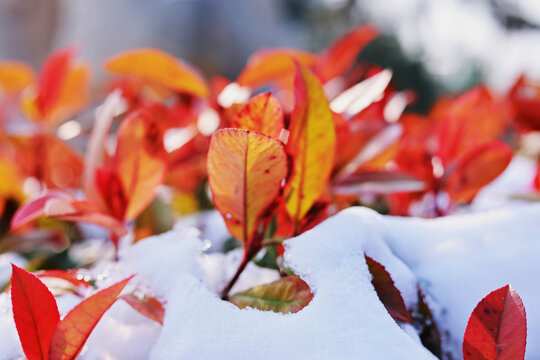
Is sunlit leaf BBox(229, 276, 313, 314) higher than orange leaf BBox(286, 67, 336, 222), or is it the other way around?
orange leaf BBox(286, 67, 336, 222)

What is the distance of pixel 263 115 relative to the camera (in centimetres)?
40

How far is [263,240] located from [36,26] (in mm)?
4829

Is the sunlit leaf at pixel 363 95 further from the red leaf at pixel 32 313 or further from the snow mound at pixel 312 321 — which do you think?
the red leaf at pixel 32 313

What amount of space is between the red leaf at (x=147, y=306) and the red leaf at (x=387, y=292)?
171mm

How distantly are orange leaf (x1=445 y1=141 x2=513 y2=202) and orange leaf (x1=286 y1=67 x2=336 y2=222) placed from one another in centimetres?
25

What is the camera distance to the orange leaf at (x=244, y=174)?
0.36 meters

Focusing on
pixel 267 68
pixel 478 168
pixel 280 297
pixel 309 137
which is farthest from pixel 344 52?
pixel 280 297

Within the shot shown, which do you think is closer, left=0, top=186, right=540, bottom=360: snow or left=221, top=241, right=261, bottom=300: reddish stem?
left=0, top=186, right=540, bottom=360: snow

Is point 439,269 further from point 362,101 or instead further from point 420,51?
point 420,51

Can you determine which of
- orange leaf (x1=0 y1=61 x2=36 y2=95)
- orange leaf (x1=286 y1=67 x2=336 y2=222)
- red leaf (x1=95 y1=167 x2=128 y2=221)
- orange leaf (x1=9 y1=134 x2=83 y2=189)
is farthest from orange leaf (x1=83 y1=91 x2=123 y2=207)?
orange leaf (x1=0 y1=61 x2=36 y2=95)

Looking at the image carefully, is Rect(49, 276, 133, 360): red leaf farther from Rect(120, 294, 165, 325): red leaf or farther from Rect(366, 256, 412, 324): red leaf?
Rect(366, 256, 412, 324): red leaf

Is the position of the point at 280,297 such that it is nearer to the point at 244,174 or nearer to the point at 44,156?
the point at 244,174

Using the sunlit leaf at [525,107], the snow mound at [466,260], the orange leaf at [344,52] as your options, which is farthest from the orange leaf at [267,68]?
the sunlit leaf at [525,107]

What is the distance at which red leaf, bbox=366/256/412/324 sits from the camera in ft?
1.18
